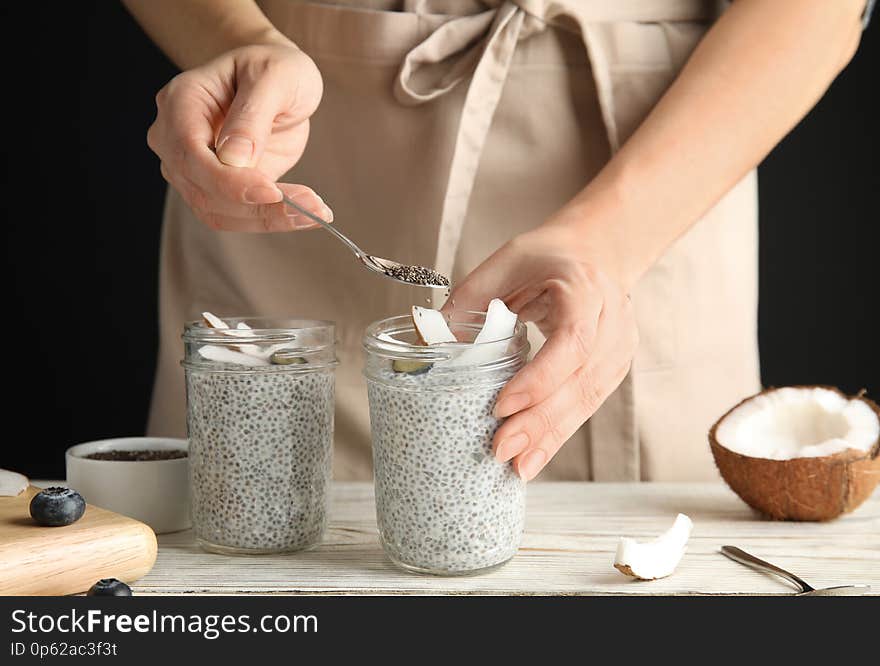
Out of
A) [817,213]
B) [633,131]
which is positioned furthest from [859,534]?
[817,213]

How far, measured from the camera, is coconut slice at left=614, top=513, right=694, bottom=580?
35.6 inches

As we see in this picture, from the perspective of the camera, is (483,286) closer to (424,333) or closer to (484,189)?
(424,333)

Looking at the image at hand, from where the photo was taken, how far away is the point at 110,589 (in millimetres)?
823

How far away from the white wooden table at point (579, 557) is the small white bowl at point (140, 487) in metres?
0.02

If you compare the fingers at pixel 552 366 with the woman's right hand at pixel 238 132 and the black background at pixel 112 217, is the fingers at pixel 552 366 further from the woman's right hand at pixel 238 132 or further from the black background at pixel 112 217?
the black background at pixel 112 217

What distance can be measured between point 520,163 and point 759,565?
1.92 ft

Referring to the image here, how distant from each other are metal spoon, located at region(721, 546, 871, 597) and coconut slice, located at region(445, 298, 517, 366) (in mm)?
281

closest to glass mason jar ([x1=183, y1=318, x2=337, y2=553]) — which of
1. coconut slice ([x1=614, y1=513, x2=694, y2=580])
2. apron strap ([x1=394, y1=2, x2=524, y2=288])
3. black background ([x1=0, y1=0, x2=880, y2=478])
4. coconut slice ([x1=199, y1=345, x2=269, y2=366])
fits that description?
coconut slice ([x1=199, y1=345, x2=269, y2=366])

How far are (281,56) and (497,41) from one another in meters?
0.31

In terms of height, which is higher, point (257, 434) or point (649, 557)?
point (257, 434)

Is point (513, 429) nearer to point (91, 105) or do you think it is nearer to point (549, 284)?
point (549, 284)

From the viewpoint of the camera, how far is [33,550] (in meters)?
0.85

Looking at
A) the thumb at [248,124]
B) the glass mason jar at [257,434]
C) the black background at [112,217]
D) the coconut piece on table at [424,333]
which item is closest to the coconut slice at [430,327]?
the coconut piece on table at [424,333]

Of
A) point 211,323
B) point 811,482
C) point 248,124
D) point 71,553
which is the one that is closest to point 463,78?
point 248,124
